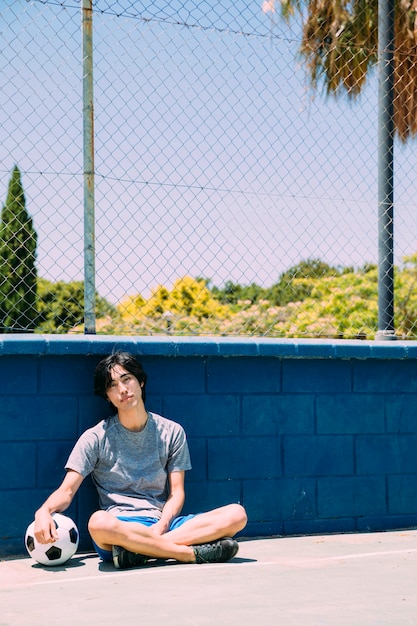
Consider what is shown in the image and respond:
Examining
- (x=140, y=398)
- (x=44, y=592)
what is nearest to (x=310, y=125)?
(x=140, y=398)

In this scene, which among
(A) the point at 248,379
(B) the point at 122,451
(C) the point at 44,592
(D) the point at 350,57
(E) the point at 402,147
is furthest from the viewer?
(D) the point at 350,57

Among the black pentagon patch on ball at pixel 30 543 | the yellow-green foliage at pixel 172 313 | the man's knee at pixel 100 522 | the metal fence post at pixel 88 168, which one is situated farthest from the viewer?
the yellow-green foliage at pixel 172 313

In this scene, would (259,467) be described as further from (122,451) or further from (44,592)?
(44,592)

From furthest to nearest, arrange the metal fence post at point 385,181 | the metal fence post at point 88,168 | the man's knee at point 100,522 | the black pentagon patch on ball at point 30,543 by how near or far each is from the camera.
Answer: the metal fence post at point 385,181 → the metal fence post at point 88,168 → the black pentagon patch on ball at point 30,543 → the man's knee at point 100,522

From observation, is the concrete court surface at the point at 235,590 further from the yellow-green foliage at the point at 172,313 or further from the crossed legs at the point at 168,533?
the yellow-green foliage at the point at 172,313

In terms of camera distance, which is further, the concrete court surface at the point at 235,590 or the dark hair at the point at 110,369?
the dark hair at the point at 110,369

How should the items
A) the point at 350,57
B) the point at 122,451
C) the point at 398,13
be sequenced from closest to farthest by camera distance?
the point at 122,451 < the point at 350,57 < the point at 398,13

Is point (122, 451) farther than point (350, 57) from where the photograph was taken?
No

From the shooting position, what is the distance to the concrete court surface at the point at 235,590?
3.46 meters

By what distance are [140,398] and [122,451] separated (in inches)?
11.3

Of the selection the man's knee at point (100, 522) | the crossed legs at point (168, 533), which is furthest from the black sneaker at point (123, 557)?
the man's knee at point (100, 522)

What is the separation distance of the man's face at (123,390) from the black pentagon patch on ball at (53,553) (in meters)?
0.77

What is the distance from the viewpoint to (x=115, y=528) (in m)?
4.39

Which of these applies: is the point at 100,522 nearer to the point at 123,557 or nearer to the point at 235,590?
the point at 123,557
